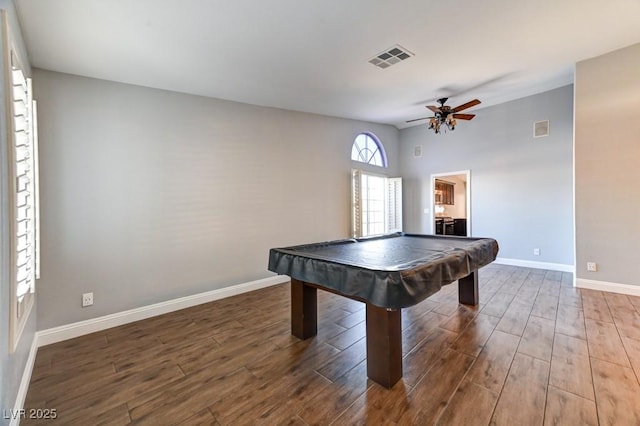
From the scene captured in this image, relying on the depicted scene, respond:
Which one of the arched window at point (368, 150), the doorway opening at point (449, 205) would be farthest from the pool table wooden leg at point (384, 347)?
the doorway opening at point (449, 205)

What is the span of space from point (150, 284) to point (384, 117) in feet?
15.9

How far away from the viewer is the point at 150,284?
9.86 ft

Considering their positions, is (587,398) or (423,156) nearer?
(587,398)

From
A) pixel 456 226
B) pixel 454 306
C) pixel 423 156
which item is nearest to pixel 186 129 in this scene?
pixel 454 306

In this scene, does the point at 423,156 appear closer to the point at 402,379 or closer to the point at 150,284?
the point at 402,379

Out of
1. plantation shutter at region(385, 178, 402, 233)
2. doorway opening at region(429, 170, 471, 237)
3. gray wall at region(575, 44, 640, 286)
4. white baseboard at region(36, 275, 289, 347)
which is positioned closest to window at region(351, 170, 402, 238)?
plantation shutter at region(385, 178, 402, 233)

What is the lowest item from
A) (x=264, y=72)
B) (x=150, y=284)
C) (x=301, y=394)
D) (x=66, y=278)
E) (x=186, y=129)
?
(x=301, y=394)

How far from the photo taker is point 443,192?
8.27m

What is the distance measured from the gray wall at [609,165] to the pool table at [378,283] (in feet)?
7.65

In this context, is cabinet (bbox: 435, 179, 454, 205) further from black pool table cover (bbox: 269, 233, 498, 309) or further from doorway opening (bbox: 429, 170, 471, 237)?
black pool table cover (bbox: 269, 233, 498, 309)

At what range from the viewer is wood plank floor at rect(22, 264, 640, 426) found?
154cm

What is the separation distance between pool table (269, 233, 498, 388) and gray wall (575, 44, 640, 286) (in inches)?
91.8

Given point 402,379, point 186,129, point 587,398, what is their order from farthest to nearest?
point 186,129
point 402,379
point 587,398

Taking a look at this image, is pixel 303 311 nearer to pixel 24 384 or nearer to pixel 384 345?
pixel 384 345
